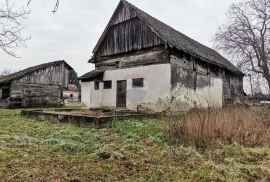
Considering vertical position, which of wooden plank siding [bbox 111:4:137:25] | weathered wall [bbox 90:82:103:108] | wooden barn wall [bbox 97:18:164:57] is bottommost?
weathered wall [bbox 90:82:103:108]

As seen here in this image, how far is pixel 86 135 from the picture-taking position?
286 inches

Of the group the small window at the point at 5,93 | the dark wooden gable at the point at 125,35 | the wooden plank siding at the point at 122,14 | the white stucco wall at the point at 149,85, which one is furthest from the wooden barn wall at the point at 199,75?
the small window at the point at 5,93

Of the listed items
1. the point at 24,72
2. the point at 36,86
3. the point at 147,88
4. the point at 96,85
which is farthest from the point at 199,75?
the point at 24,72

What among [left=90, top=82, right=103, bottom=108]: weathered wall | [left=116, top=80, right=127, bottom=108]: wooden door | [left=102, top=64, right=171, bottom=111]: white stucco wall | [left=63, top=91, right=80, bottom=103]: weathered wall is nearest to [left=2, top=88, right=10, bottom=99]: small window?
[left=90, top=82, right=103, bottom=108]: weathered wall

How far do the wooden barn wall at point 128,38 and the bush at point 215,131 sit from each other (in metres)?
9.08

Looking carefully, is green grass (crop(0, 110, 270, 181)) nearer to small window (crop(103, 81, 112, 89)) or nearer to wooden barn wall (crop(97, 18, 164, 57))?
wooden barn wall (crop(97, 18, 164, 57))

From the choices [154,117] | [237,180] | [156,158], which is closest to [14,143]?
[156,158]

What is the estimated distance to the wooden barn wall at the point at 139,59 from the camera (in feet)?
49.4

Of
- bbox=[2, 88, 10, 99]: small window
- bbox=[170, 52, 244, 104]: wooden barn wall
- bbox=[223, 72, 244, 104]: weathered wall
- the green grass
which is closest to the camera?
the green grass

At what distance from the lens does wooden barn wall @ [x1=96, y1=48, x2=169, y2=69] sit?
49.4 feet

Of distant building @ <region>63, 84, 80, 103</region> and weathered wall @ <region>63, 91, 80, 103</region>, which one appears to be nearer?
weathered wall @ <region>63, 91, 80, 103</region>

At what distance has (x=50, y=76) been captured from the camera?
2583cm

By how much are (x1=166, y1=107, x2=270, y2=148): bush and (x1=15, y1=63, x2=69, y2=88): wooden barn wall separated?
20.6 metres

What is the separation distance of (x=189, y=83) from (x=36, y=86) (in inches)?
614
